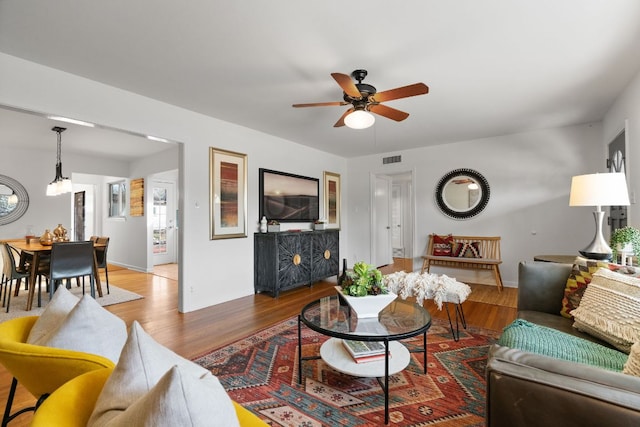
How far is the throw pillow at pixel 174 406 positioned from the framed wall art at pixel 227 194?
345 centimetres

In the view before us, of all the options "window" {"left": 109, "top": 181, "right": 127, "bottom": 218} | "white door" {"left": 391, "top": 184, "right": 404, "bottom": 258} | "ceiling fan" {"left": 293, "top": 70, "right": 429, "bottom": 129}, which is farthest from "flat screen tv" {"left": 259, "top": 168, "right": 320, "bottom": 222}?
"window" {"left": 109, "top": 181, "right": 127, "bottom": 218}

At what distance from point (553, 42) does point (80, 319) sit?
3310 mm

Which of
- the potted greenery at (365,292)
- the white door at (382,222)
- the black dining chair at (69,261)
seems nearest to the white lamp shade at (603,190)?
the potted greenery at (365,292)

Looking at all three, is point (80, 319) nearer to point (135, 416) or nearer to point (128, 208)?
point (135, 416)

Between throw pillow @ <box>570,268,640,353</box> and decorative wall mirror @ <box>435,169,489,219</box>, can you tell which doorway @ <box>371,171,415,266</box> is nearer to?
decorative wall mirror @ <box>435,169,489,219</box>

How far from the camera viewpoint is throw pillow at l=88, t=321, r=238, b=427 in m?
0.59

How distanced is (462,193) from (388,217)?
78.3 inches

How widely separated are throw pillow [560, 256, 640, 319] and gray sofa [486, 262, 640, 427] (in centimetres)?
136

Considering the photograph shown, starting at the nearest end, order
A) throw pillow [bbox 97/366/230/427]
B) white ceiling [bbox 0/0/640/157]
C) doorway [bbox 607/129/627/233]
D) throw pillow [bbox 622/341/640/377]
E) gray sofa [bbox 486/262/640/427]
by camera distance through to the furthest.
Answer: throw pillow [bbox 97/366/230/427] < gray sofa [bbox 486/262/640/427] < throw pillow [bbox 622/341/640/377] < white ceiling [bbox 0/0/640/157] < doorway [bbox 607/129/627/233]

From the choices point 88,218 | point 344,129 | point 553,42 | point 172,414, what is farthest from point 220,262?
point 88,218

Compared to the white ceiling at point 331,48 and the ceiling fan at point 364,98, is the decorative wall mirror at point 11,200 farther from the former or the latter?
the ceiling fan at point 364,98

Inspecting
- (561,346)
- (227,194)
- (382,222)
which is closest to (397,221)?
(382,222)

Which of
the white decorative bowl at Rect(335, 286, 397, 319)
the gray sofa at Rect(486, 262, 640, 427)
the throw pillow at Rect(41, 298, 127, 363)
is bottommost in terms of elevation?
the white decorative bowl at Rect(335, 286, 397, 319)

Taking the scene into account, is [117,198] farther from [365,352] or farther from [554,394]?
[554,394]
